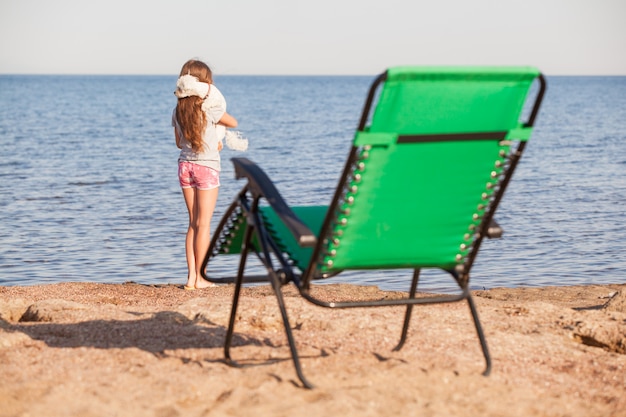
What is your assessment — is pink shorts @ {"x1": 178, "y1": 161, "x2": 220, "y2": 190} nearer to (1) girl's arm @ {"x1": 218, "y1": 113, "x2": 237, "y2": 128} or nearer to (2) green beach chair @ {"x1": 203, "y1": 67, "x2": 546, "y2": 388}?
(1) girl's arm @ {"x1": 218, "y1": 113, "x2": 237, "y2": 128}

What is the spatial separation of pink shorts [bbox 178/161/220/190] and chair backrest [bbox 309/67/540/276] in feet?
10.6

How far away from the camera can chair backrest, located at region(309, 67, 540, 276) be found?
3254 mm

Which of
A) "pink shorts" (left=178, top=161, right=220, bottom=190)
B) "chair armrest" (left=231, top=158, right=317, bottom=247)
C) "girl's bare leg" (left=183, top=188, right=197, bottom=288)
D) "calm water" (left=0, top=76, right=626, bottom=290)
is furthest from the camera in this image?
"calm water" (left=0, top=76, right=626, bottom=290)

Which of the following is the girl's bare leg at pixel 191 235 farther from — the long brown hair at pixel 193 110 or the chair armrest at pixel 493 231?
the chair armrest at pixel 493 231

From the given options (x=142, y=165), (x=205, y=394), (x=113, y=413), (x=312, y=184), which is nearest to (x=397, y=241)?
(x=205, y=394)

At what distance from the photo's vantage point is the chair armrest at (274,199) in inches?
132

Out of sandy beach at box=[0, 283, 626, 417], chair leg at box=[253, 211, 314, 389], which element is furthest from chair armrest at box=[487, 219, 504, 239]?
chair leg at box=[253, 211, 314, 389]

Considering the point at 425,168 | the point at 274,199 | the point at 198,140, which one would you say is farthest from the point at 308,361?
the point at 198,140

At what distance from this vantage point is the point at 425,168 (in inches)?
134

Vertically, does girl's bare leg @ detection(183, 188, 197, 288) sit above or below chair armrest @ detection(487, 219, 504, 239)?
below

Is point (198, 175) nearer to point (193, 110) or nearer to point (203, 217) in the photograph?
point (203, 217)

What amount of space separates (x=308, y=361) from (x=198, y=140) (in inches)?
112

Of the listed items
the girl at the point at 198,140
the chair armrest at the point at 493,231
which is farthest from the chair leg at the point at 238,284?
the girl at the point at 198,140

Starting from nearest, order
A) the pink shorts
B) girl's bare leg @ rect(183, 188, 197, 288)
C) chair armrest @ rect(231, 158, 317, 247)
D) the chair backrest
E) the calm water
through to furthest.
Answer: the chair backrest < chair armrest @ rect(231, 158, 317, 247) < the pink shorts < girl's bare leg @ rect(183, 188, 197, 288) < the calm water
